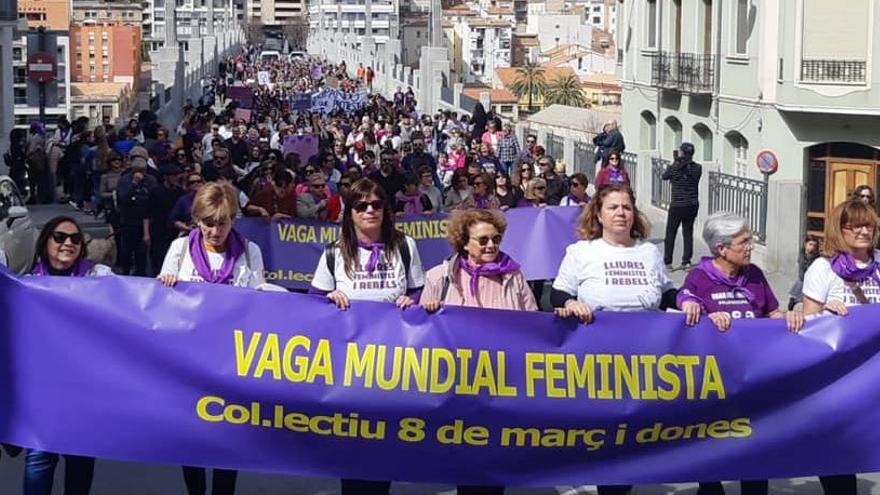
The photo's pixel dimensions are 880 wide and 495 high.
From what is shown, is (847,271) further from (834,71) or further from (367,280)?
(834,71)

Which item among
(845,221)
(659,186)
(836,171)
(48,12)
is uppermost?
(48,12)

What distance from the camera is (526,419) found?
254 inches

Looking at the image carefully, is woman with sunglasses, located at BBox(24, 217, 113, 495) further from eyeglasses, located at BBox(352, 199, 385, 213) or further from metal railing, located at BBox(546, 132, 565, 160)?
metal railing, located at BBox(546, 132, 565, 160)

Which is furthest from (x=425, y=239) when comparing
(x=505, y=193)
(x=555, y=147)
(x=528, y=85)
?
(x=528, y=85)

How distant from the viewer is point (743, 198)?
66.1 feet

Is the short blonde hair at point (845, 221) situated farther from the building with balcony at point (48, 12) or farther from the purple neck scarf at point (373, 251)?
the building with balcony at point (48, 12)

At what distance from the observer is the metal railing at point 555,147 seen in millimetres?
28973

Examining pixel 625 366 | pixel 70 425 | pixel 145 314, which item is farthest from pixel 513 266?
pixel 70 425

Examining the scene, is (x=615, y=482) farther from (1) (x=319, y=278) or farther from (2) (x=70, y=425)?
(2) (x=70, y=425)

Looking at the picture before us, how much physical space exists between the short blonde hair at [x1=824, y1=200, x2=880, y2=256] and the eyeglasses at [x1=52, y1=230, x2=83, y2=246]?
3.42m

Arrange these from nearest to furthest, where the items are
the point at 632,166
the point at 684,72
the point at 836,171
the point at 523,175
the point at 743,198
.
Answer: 1. the point at 523,175
2. the point at 743,198
3. the point at 632,166
4. the point at 836,171
5. the point at 684,72

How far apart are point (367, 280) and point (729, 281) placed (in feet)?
5.37

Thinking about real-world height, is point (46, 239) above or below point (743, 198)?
above

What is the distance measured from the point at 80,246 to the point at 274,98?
142 feet
